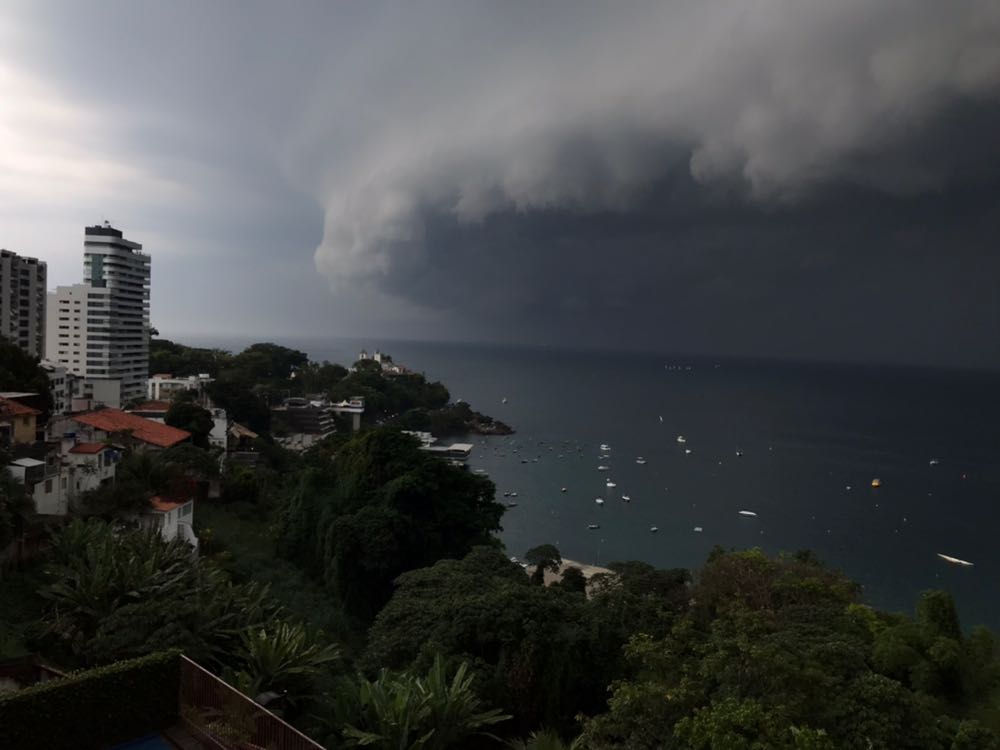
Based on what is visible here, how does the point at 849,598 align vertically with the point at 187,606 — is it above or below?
below

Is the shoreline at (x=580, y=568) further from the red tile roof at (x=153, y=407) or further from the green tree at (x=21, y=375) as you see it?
the red tile roof at (x=153, y=407)

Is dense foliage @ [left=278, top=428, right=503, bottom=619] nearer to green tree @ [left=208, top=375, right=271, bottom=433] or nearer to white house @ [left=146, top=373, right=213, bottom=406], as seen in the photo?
green tree @ [left=208, top=375, right=271, bottom=433]

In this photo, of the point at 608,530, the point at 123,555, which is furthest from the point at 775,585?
the point at 608,530

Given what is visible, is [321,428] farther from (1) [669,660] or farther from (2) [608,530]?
(1) [669,660]

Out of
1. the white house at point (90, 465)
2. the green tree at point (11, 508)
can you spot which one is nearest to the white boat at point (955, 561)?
the white house at point (90, 465)

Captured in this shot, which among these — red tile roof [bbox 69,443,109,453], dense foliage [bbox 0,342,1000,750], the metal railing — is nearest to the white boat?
dense foliage [bbox 0,342,1000,750]

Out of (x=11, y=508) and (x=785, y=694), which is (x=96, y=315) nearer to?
(x=11, y=508)
